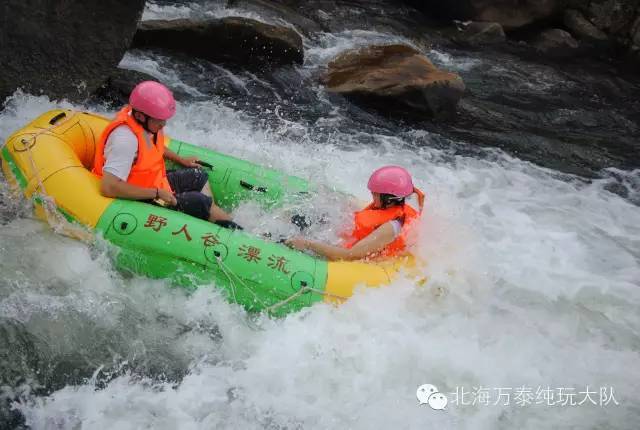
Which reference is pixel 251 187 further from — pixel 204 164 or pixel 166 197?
pixel 166 197

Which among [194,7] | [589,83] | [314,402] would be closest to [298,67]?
[194,7]

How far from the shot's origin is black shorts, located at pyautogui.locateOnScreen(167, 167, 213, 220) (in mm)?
5359

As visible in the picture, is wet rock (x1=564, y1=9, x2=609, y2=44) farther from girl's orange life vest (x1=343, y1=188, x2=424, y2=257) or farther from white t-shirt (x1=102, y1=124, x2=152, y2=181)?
white t-shirt (x1=102, y1=124, x2=152, y2=181)

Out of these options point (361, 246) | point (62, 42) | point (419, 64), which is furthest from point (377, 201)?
point (419, 64)

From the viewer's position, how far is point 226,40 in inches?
389

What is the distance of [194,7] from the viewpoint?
12000 mm

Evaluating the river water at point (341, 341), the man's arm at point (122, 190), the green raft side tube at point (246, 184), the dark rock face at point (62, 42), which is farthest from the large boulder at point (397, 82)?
the man's arm at point (122, 190)

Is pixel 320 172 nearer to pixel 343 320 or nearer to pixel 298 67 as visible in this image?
pixel 343 320

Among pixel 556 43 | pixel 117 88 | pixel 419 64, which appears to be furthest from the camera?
pixel 556 43

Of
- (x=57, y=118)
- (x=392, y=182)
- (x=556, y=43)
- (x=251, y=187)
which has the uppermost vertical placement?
(x=392, y=182)

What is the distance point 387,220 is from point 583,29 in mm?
10628

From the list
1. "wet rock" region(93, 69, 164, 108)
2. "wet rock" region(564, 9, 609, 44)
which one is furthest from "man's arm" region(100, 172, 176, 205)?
"wet rock" region(564, 9, 609, 44)

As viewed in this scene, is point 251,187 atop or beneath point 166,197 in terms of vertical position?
beneath

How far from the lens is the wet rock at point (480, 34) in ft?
42.7
